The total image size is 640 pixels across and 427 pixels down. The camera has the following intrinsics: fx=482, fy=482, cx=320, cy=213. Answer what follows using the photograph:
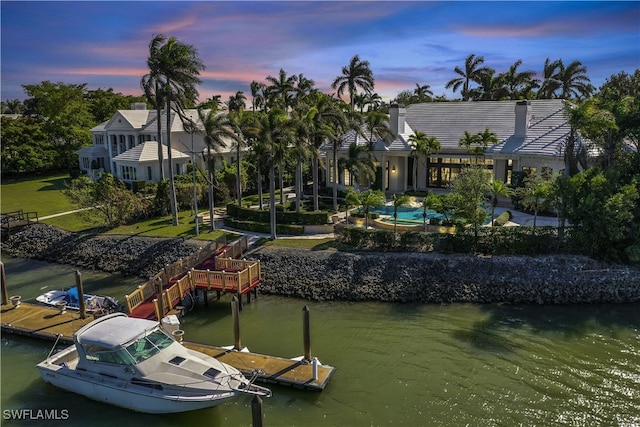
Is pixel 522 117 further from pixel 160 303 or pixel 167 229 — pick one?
pixel 160 303

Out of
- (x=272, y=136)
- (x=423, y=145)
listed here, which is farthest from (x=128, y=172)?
(x=423, y=145)

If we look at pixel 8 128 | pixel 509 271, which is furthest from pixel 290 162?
pixel 8 128

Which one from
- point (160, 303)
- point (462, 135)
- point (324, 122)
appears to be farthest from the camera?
point (462, 135)

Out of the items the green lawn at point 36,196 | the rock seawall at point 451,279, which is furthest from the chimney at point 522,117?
the green lawn at point 36,196

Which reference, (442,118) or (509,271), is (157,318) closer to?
(509,271)

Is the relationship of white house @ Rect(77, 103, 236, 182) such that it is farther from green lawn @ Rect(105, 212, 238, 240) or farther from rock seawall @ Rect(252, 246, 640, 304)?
rock seawall @ Rect(252, 246, 640, 304)
